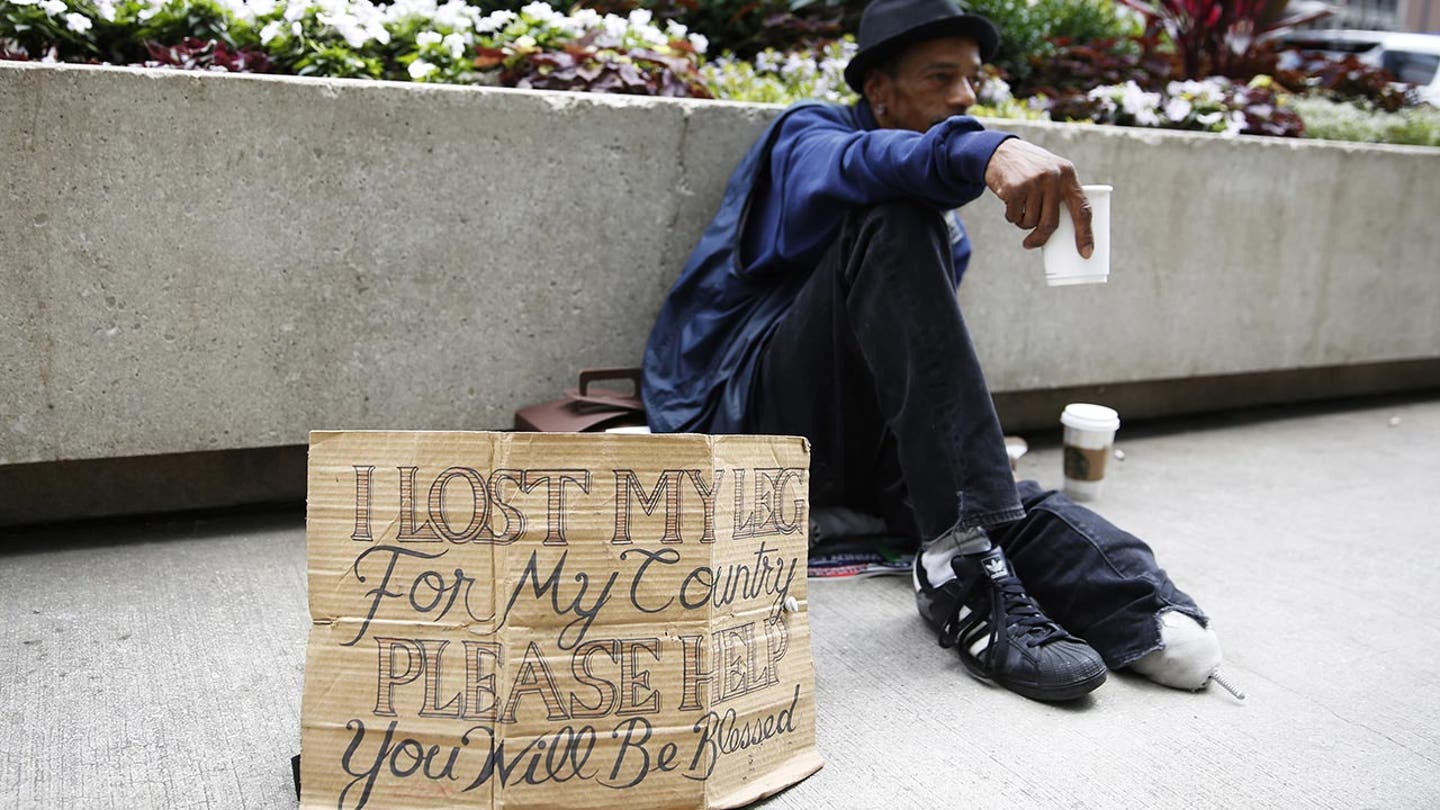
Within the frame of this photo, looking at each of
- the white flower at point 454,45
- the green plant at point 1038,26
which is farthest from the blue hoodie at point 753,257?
the green plant at point 1038,26

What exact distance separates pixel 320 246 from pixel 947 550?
1635 millimetres

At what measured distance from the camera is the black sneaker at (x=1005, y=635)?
2.02m

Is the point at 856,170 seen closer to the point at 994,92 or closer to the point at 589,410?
the point at 589,410

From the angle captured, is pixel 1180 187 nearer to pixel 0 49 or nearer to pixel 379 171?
pixel 379 171

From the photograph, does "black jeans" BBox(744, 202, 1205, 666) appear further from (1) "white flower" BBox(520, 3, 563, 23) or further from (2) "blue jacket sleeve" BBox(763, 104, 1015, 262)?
(1) "white flower" BBox(520, 3, 563, 23)

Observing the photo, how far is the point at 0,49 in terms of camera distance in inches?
104

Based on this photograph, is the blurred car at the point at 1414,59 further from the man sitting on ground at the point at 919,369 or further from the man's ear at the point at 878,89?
the man sitting on ground at the point at 919,369

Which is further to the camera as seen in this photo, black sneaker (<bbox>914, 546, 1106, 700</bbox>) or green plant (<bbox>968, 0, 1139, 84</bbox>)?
green plant (<bbox>968, 0, 1139, 84</bbox>)

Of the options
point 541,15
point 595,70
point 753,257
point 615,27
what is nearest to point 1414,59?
point 615,27

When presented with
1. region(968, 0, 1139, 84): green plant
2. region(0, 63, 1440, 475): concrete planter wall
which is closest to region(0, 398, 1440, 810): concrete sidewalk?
region(0, 63, 1440, 475): concrete planter wall

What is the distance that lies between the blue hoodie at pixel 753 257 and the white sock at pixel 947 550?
536 mm

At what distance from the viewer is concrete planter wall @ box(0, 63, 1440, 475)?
2.48 meters

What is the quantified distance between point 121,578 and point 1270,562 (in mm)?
2732

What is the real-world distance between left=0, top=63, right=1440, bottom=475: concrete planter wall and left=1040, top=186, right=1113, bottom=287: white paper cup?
1372 millimetres
